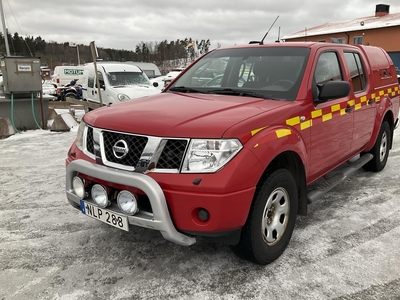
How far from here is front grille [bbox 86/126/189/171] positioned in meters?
2.36

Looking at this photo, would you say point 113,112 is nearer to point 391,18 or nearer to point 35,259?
point 35,259

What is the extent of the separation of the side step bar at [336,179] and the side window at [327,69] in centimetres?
105

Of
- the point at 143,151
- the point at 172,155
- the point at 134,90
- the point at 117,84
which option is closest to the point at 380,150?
the point at 172,155

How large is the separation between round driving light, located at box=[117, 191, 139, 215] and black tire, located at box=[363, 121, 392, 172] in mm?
3832

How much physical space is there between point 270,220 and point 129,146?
125 cm

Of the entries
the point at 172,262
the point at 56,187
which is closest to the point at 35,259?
the point at 172,262

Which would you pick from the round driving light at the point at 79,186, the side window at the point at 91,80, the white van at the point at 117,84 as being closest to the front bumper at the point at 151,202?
the round driving light at the point at 79,186

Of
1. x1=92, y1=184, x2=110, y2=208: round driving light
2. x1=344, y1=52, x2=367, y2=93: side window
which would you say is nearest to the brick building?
x1=344, y1=52, x2=367, y2=93: side window

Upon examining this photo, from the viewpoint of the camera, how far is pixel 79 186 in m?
2.80

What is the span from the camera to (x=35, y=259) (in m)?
2.91

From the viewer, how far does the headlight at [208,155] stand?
7.54ft

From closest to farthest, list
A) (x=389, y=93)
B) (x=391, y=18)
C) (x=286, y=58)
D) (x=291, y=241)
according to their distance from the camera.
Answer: (x=291, y=241) → (x=286, y=58) → (x=389, y=93) → (x=391, y=18)

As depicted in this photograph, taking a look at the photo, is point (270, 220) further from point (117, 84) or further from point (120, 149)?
point (117, 84)

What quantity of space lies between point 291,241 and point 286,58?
69.8 inches
